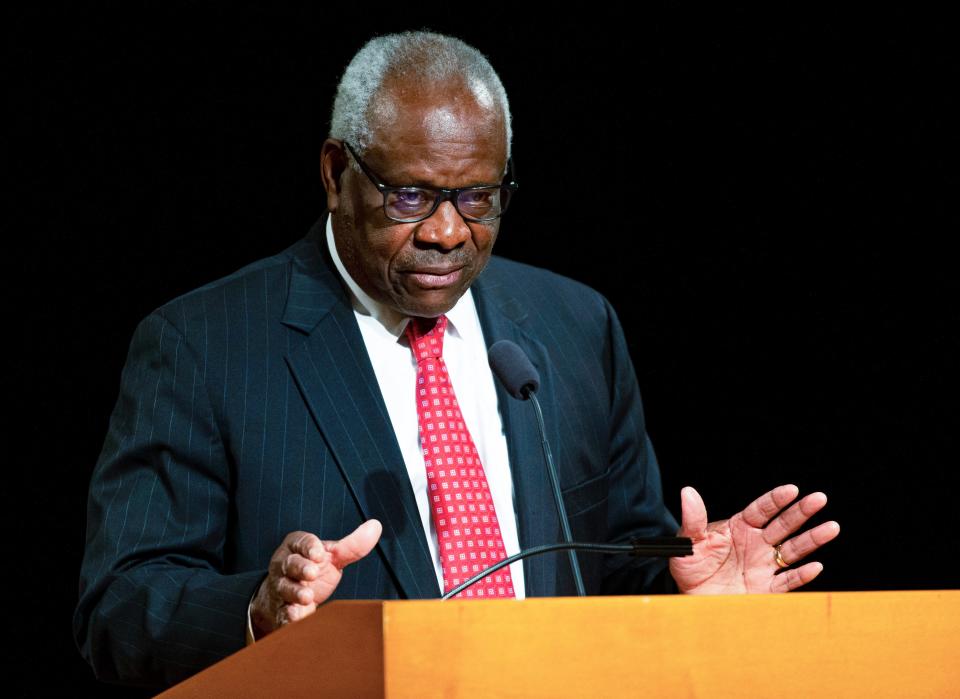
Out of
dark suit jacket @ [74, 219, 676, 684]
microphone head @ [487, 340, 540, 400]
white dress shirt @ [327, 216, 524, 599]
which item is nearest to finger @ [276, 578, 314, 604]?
dark suit jacket @ [74, 219, 676, 684]

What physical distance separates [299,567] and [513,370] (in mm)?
594

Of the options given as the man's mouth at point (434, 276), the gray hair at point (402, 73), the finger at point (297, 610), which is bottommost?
the finger at point (297, 610)

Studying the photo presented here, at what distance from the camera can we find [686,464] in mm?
3340

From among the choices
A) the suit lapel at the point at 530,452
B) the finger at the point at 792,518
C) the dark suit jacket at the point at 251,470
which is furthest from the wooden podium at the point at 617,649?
the suit lapel at the point at 530,452

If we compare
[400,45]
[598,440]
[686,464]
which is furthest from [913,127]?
[400,45]

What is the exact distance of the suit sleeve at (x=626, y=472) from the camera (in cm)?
260

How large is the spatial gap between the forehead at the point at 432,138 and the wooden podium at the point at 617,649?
113 cm

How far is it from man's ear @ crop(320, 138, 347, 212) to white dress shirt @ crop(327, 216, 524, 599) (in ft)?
0.35

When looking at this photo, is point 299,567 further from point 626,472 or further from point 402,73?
point 626,472

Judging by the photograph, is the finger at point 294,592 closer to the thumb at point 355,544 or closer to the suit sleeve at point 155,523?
the thumb at point 355,544

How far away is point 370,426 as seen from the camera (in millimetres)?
2242

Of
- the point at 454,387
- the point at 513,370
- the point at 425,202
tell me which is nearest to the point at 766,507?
the point at 513,370

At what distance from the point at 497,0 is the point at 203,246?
949mm

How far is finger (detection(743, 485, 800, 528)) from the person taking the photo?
1988 mm
